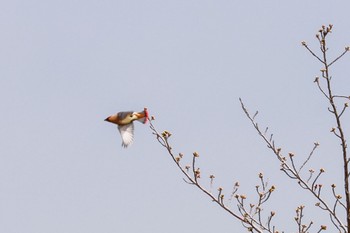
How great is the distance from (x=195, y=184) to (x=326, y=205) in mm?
1631

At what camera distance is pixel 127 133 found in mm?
12695

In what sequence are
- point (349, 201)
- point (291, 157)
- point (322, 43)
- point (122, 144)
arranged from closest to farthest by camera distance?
point (349, 201) < point (322, 43) < point (291, 157) < point (122, 144)

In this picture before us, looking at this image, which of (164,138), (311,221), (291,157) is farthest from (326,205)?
(164,138)

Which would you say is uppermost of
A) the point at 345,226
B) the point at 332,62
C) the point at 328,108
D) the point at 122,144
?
the point at 122,144

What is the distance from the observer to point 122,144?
1251cm

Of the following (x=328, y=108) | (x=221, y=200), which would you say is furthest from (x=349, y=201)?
(x=221, y=200)

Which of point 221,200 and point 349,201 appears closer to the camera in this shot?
point 349,201

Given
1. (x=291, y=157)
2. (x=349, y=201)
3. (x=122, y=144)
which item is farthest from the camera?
(x=122, y=144)

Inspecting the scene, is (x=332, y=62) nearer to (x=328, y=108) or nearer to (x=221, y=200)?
(x=328, y=108)

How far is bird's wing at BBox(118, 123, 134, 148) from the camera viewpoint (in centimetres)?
1255

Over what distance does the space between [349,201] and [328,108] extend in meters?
1.12

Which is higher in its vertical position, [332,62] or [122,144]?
[122,144]

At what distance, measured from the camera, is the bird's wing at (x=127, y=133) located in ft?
41.2

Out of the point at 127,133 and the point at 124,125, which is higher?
the point at 124,125
